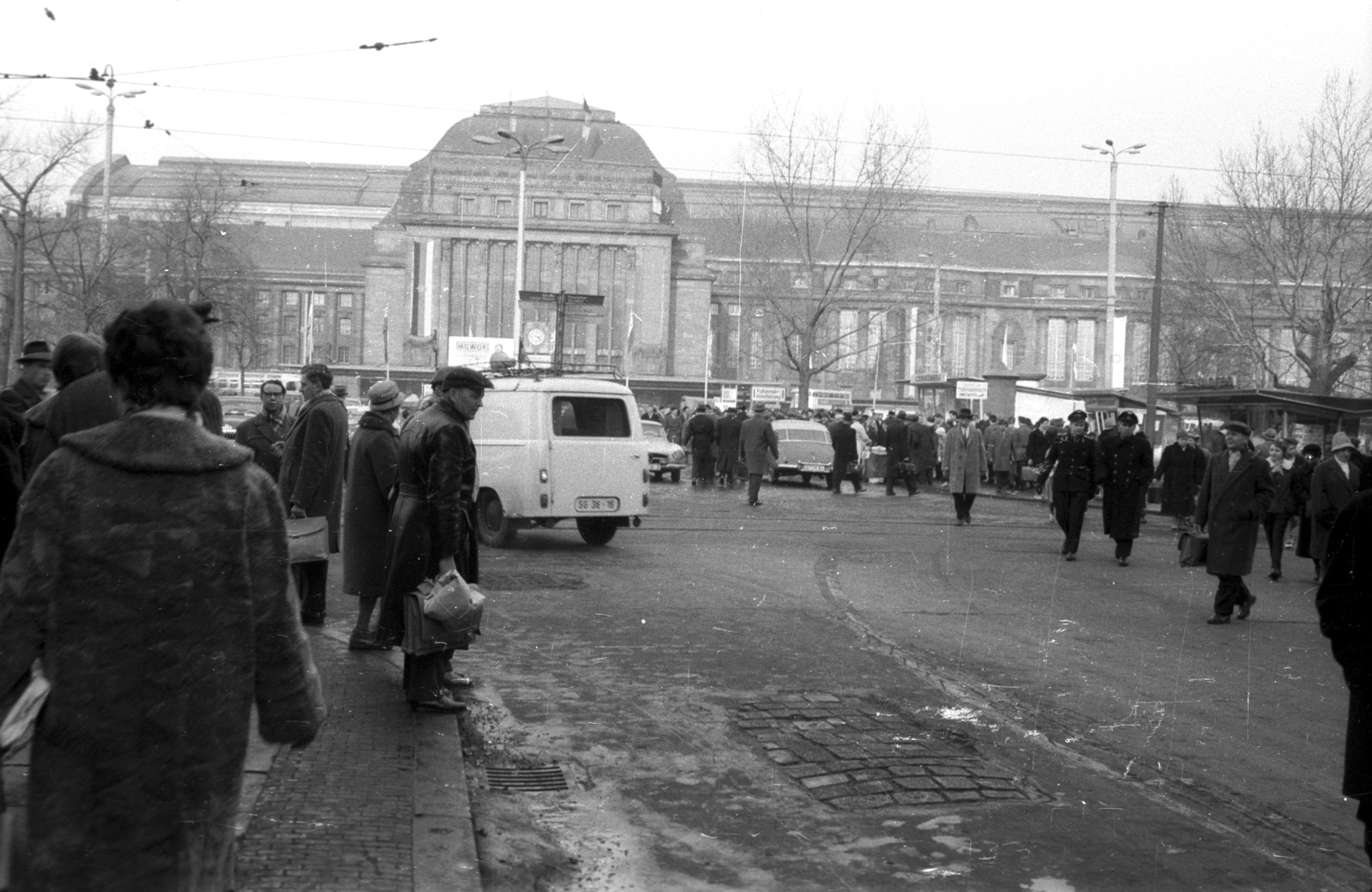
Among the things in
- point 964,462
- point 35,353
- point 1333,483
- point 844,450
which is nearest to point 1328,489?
point 1333,483

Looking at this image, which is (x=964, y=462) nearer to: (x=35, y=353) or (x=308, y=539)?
(x=308, y=539)

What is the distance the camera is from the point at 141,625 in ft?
9.58

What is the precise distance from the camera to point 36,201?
35156 mm

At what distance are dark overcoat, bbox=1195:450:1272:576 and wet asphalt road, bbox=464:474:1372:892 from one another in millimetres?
547

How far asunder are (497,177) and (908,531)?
2868 inches

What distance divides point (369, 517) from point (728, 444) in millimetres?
24986

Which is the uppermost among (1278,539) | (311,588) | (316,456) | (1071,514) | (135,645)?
(316,456)

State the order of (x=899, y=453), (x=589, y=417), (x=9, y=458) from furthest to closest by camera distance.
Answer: (x=899, y=453)
(x=589, y=417)
(x=9, y=458)

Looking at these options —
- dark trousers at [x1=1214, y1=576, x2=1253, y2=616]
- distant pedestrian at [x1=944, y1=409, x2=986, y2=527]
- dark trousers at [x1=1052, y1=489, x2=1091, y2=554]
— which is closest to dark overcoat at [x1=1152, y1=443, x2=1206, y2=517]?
distant pedestrian at [x1=944, y1=409, x2=986, y2=527]

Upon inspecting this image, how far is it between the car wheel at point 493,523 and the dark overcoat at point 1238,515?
7671 millimetres

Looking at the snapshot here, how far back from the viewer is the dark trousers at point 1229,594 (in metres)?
12.2

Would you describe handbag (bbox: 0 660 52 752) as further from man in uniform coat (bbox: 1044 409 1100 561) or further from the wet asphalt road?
man in uniform coat (bbox: 1044 409 1100 561)

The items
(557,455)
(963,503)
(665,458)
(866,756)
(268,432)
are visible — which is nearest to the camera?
(866,756)

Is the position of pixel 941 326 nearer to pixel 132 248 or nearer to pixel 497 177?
pixel 497 177
